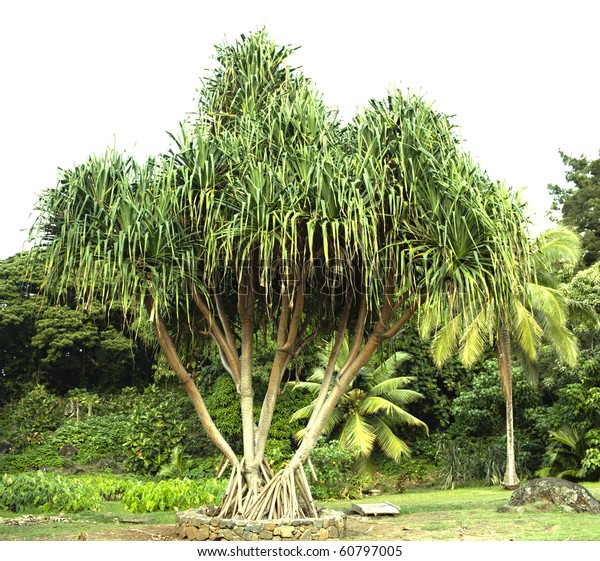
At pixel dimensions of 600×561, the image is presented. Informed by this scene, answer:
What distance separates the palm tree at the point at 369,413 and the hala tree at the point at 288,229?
378 inches

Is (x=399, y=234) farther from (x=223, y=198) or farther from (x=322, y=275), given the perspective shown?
(x=223, y=198)

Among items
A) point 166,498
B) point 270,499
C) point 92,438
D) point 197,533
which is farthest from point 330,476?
point 92,438

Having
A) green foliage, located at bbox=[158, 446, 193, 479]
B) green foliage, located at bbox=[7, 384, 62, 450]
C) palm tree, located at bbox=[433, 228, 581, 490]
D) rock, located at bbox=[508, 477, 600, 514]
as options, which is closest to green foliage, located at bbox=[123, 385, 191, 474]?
green foliage, located at bbox=[158, 446, 193, 479]

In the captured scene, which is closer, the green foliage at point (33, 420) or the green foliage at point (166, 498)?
the green foliage at point (166, 498)

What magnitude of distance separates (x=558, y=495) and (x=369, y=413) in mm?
9016

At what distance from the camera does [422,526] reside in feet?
30.8

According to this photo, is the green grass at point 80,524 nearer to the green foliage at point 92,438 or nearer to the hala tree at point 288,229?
the hala tree at point 288,229

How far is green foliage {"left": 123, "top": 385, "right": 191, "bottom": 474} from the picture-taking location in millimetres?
18391

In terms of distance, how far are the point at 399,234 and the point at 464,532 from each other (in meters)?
3.85

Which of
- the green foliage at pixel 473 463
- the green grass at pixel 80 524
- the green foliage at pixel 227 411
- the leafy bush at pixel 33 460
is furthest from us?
the leafy bush at pixel 33 460

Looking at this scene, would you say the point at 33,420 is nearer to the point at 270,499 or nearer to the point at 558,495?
the point at 270,499

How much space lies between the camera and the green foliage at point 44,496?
37.2ft

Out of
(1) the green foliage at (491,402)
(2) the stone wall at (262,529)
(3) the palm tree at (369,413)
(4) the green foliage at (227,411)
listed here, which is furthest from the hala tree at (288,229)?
(1) the green foliage at (491,402)

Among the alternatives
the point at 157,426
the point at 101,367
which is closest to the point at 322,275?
the point at 157,426
